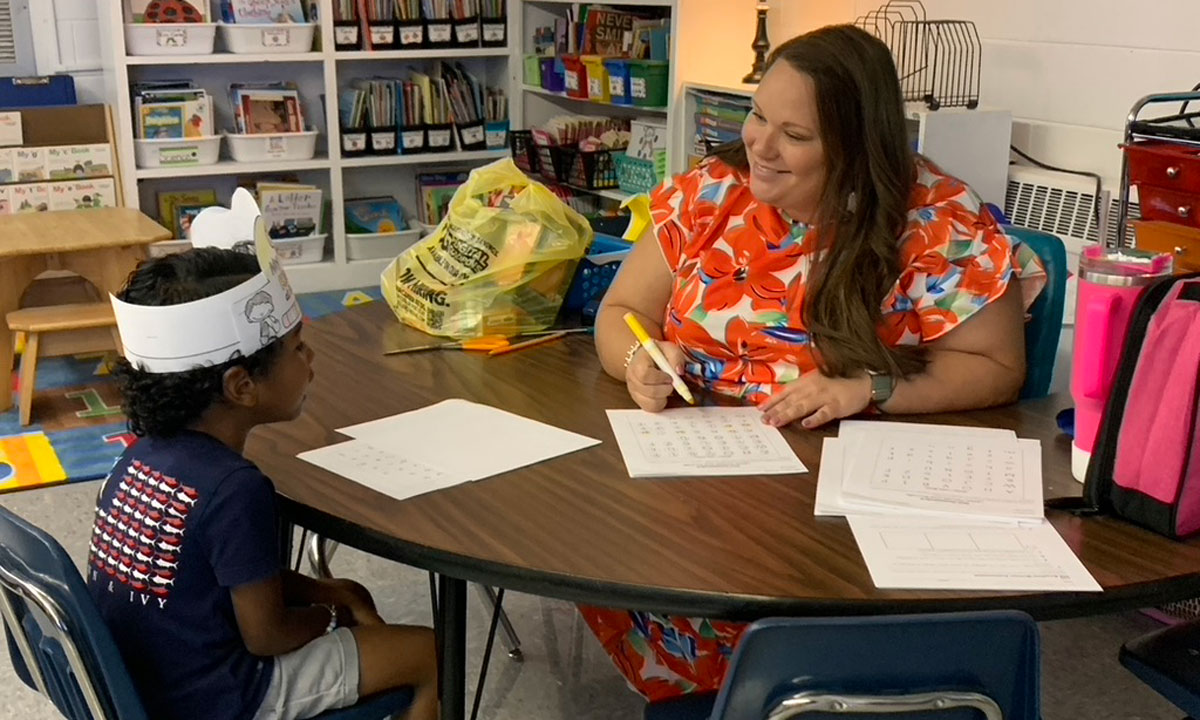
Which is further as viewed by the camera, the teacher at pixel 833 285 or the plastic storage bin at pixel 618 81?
the plastic storage bin at pixel 618 81

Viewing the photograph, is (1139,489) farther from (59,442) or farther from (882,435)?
(59,442)

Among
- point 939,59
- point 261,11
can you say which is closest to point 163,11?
point 261,11

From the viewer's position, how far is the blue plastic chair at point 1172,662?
5.27 feet

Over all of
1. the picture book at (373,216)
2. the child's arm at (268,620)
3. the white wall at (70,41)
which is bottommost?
the picture book at (373,216)

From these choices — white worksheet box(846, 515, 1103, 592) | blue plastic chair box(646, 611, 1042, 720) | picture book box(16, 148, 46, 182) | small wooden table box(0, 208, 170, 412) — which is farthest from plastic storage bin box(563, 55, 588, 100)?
blue plastic chair box(646, 611, 1042, 720)

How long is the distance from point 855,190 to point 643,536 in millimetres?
721

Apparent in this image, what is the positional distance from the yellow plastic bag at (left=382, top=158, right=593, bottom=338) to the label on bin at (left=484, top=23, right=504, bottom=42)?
338 centimetres

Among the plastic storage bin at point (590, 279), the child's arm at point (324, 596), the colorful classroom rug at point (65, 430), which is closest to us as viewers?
the child's arm at point (324, 596)

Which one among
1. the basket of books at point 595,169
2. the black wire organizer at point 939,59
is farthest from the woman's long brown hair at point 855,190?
the basket of books at point 595,169

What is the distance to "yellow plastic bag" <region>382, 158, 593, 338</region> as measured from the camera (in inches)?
82.5

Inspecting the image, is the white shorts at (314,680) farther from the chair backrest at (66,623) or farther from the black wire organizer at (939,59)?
the black wire organizer at (939,59)

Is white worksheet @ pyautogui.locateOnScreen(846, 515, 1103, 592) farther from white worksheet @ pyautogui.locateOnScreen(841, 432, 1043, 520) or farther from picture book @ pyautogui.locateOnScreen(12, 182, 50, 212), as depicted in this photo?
picture book @ pyautogui.locateOnScreen(12, 182, 50, 212)

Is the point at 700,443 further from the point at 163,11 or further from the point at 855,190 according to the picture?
the point at 163,11

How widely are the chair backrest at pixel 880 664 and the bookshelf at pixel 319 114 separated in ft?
13.9
